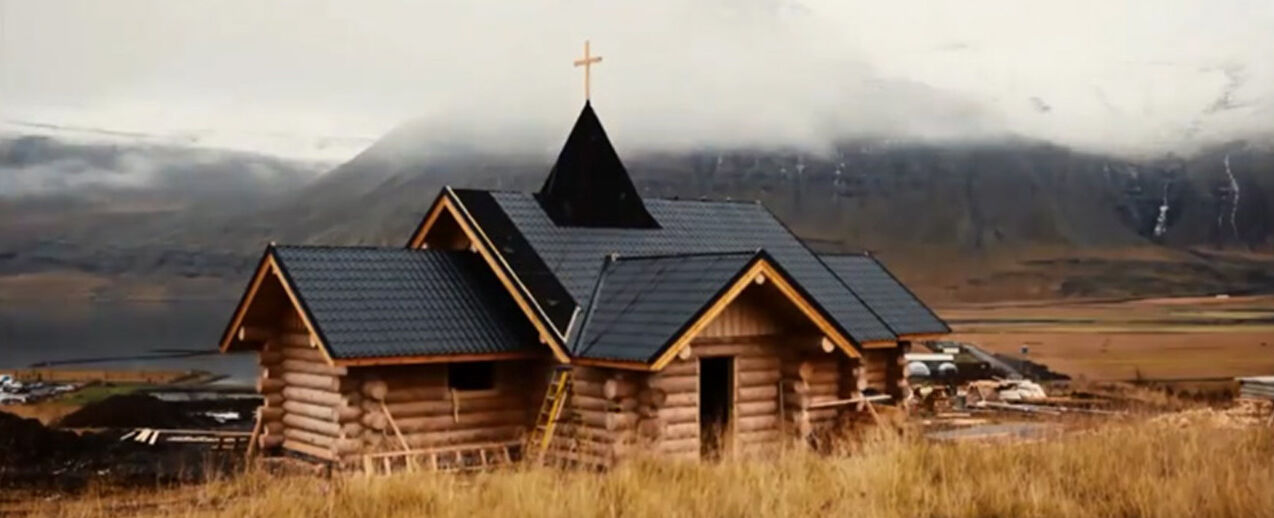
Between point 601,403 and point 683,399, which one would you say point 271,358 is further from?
point 683,399

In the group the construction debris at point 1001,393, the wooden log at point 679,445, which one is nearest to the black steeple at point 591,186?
the wooden log at point 679,445

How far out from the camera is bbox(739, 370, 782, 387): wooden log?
1869cm

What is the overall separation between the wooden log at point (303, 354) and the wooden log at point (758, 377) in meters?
5.84

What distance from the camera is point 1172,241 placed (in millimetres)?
150250

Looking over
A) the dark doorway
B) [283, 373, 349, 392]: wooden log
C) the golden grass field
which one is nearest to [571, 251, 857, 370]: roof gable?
the dark doorway

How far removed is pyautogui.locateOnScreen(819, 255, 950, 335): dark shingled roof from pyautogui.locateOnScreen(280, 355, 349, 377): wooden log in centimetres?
960

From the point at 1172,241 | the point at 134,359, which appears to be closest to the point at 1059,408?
the point at 134,359

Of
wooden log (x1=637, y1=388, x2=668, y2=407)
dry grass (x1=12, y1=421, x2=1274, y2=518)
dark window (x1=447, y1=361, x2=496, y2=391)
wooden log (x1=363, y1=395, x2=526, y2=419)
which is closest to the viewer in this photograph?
dry grass (x1=12, y1=421, x2=1274, y2=518)

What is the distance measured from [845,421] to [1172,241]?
5578 inches

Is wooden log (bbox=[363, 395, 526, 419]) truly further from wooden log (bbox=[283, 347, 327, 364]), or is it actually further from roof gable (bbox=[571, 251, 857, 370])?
roof gable (bbox=[571, 251, 857, 370])

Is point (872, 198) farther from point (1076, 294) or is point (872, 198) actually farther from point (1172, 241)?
point (1076, 294)

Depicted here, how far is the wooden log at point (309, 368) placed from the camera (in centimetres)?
1838

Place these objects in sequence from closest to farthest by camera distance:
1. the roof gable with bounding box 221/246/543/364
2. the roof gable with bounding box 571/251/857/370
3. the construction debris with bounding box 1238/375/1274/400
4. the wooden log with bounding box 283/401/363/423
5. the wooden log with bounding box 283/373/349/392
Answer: the roof gable with bounding box 571/251/857/370, the roof gable with bounding box 221/246/543/364, the wooden log with bounding box 283/401/363/423, the wooden log with bounding box 283/373/349/392, the construction debris with bounding box 1238/375/1274/400

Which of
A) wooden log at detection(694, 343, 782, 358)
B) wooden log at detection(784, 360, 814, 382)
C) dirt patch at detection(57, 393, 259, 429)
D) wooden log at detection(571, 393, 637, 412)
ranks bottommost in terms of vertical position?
wooden log at detection(571, 393, 637, 412)
